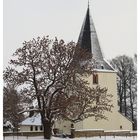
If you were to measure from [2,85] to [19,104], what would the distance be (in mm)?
215

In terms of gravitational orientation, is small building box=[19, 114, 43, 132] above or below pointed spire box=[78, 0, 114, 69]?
below

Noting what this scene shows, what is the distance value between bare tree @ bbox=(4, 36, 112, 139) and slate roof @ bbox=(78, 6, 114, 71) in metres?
0.10

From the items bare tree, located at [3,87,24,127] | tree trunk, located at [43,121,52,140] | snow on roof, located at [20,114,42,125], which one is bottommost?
tree trunk, located at [43,121,52,140]

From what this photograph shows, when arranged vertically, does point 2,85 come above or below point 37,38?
below

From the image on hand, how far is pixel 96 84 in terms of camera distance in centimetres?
404

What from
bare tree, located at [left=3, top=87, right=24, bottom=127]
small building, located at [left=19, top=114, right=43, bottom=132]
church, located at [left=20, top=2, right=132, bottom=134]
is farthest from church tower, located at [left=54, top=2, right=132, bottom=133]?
bare tree, located at [left=3, top=87, right=24, bottom=127]

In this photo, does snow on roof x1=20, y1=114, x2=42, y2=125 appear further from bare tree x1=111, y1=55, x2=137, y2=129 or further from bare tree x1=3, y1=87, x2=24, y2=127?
bare tree x1=111, y1=55, x2=137, y2=129

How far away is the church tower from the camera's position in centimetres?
396

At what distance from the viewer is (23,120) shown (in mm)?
3922

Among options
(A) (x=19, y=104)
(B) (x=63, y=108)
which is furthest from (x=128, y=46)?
(A) (x=19, y=104)

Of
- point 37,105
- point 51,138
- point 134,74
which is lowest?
point 51,138

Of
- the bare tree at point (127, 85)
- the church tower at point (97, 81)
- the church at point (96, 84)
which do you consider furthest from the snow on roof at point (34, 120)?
the bare tree at point (127, 85)

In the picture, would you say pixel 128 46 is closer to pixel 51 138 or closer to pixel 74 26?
pixel 74 26

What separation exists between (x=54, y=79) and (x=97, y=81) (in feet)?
1.14
